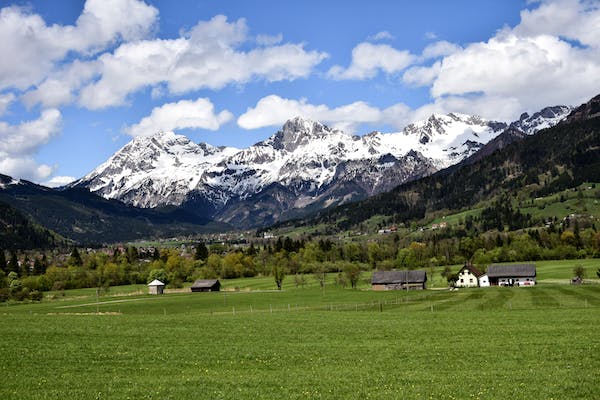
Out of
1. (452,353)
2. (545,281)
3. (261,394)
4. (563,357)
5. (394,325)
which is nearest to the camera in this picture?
(261,394)

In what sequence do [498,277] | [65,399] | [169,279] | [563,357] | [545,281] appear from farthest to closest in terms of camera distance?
1. [169,279]
2. [498,277]
3. [545,281]
4. [563,357]
5. [65,399]

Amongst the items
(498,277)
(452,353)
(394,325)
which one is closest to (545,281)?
(498,277)

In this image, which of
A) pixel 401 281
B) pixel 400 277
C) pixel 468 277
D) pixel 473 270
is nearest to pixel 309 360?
pixel 401 281

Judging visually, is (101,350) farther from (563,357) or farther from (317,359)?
(563,357)

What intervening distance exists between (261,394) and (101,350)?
57.1 feet

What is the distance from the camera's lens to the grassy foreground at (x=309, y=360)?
27.5 m

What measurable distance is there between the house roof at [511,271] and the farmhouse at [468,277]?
442cm

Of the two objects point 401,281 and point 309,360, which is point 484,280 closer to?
point 401,281

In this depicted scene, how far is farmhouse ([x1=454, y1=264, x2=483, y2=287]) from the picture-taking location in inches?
6860

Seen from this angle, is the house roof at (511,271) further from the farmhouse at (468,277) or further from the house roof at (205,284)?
the house roof at (205,284)

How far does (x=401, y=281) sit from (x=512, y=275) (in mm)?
33028

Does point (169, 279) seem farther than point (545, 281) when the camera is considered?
Yes

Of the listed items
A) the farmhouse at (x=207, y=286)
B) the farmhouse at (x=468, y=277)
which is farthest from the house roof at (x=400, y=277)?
the farmhouse at (x=207, y=286)

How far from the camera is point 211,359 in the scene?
37.5 m
